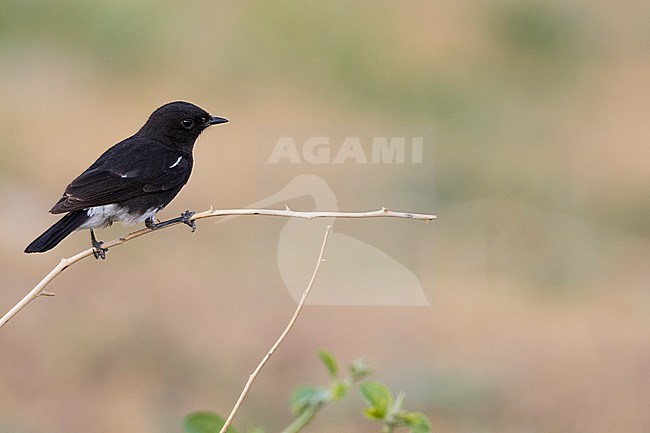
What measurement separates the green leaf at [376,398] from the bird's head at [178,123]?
2.21m

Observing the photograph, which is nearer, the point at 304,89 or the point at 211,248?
the point at 211,248

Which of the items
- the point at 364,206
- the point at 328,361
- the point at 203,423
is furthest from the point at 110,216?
the point at 364,206

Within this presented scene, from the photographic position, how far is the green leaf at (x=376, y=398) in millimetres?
3260

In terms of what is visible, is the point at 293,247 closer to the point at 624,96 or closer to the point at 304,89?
the point at 304,89

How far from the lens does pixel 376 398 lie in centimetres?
326

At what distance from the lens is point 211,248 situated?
9523 millimetres

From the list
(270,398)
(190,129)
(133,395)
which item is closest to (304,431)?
(270,398)

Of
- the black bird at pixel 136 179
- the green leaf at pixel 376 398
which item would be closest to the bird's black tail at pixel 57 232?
the black bird at pixel 136 179

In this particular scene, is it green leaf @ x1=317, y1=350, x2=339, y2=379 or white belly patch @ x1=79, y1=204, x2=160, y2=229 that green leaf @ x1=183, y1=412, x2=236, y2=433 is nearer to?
green leaf @ x1=317, y1=350, x2=339, y2=379

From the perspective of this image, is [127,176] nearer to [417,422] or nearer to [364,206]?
[417,422]

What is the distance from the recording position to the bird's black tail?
387 cm

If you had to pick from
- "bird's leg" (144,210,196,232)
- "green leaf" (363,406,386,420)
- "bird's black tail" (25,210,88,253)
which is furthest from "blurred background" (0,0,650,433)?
"green leaf" (363,406,386,420)

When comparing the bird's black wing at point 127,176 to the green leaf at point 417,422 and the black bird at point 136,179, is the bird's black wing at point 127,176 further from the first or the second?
the green leaf at point 417,422

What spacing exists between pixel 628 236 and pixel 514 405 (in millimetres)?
4075
